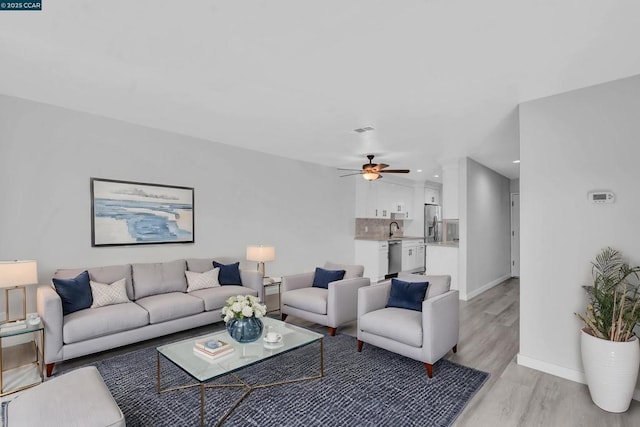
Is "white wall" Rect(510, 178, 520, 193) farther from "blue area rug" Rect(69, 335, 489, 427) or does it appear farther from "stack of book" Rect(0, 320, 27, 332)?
"stack of book" Rect(0, 320, 27, 332)

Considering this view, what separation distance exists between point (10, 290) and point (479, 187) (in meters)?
6.81

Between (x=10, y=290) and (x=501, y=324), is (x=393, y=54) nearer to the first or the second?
(x=501, y=324)

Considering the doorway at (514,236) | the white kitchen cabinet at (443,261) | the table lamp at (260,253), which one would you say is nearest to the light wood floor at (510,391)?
the table lamp at (260,253)

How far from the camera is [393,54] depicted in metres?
A: 2.30

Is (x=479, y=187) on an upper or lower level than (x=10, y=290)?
upper

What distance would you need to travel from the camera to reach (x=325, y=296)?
398 centimetres

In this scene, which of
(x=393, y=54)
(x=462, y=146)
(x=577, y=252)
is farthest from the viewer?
(x=462, y=146)

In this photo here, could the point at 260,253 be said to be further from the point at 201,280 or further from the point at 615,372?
the point at 615,372

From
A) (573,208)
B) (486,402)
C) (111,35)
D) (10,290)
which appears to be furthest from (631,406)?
(10,290)

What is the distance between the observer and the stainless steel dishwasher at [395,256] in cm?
752

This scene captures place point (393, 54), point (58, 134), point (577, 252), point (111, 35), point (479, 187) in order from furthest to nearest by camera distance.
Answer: point (479, 187)
point (58, 134)
point (577, 252)
point (393, 54)
point (111, 35)

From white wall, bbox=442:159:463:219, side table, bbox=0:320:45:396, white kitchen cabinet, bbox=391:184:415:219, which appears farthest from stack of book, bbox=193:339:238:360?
white kitchen cabinet, bbox=391:184:415:219

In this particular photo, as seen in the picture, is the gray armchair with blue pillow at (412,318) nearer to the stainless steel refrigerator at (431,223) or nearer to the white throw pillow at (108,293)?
the white throw pillow at (108,293)

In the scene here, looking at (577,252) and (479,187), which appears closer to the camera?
(577,252)
